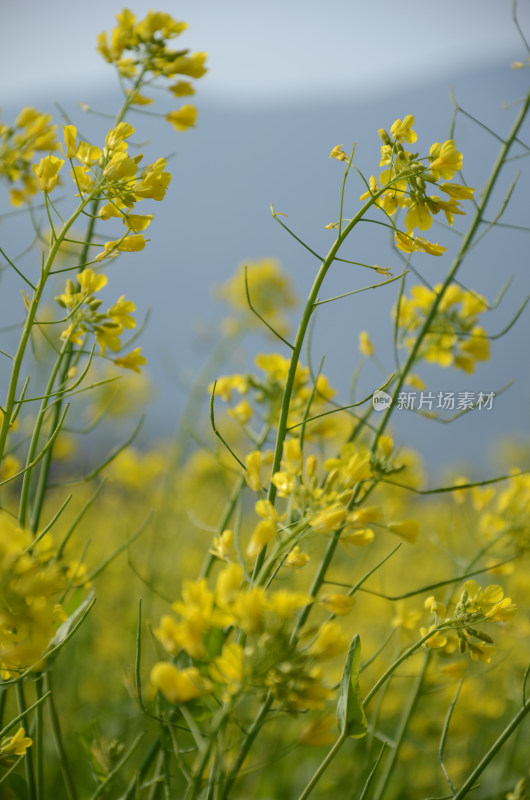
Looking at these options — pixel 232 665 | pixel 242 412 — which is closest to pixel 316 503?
pixel 232 665

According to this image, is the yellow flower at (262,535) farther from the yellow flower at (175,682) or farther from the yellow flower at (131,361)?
the yellow flower at (131,361)

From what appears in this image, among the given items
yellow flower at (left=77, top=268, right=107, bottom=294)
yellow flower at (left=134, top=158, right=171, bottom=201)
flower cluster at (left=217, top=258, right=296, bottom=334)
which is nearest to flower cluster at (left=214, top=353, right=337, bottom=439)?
yellow flower at (left=77, top=268, right=107, bottom=294)

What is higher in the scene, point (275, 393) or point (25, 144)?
point (25, 144)

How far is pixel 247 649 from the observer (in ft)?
1.47

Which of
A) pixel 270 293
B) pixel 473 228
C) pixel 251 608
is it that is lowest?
pixel 251 608

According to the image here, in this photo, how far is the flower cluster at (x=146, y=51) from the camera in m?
0.81

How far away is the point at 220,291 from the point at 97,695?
142 cm

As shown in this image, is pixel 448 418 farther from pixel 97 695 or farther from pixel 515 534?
pixel 97 695

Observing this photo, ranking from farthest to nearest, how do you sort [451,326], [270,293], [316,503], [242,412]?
[270,293], [451,326], [242,412], [316,503]

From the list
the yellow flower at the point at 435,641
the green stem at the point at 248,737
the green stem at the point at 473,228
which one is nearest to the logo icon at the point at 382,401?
the green stem at the point at 473,228

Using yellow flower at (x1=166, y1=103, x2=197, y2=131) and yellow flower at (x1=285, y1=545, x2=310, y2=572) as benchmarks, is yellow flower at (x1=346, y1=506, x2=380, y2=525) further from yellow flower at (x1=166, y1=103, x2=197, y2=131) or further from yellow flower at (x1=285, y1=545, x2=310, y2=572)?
yellow flower at (x1=166, y1=103, x2=197, y2=131)

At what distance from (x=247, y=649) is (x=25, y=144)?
2.70ft

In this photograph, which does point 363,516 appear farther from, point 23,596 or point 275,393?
point 275,393

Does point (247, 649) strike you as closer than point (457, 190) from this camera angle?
Yes
